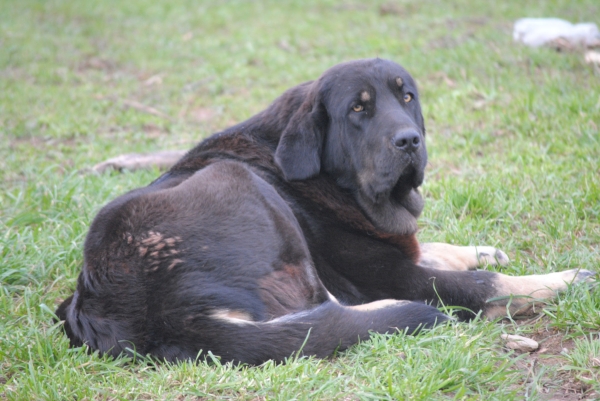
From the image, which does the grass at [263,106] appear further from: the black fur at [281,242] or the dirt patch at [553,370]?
the black fur at [281,242]

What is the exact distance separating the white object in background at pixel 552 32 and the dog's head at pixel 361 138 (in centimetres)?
503

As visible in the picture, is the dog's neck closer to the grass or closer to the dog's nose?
the dog's nose

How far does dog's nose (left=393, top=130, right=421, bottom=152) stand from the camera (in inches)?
143

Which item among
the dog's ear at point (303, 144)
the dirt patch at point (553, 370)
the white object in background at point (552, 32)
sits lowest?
the dirt patch at point (553, 370)

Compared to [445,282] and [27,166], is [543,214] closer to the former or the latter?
[445,282]

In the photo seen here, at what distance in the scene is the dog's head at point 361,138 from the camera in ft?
12.3

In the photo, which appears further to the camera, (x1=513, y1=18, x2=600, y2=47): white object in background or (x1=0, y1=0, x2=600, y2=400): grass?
(x1=513, y1=18, x2=600, y2=47): white object in background

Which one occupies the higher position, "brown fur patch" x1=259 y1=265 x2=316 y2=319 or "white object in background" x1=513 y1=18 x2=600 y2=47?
"white object in background" x1=513 y1=18 x2=600 y2=47

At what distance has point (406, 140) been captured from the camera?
363cm

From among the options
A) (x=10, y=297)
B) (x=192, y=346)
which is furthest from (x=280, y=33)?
(x=192, y=346)

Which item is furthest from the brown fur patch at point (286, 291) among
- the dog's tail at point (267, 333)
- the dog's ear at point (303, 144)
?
the dog's ear at point (303, 144)

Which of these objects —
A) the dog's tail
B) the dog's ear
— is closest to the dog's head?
the dog's ear

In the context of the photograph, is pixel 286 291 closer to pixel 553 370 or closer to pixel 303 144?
pixel 303 144

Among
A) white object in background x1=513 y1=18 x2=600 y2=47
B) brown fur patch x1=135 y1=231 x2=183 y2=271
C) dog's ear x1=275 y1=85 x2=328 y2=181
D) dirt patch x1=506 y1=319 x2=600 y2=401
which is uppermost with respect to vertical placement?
white object in background x1=513 y1=18 x2=600 y2=47
